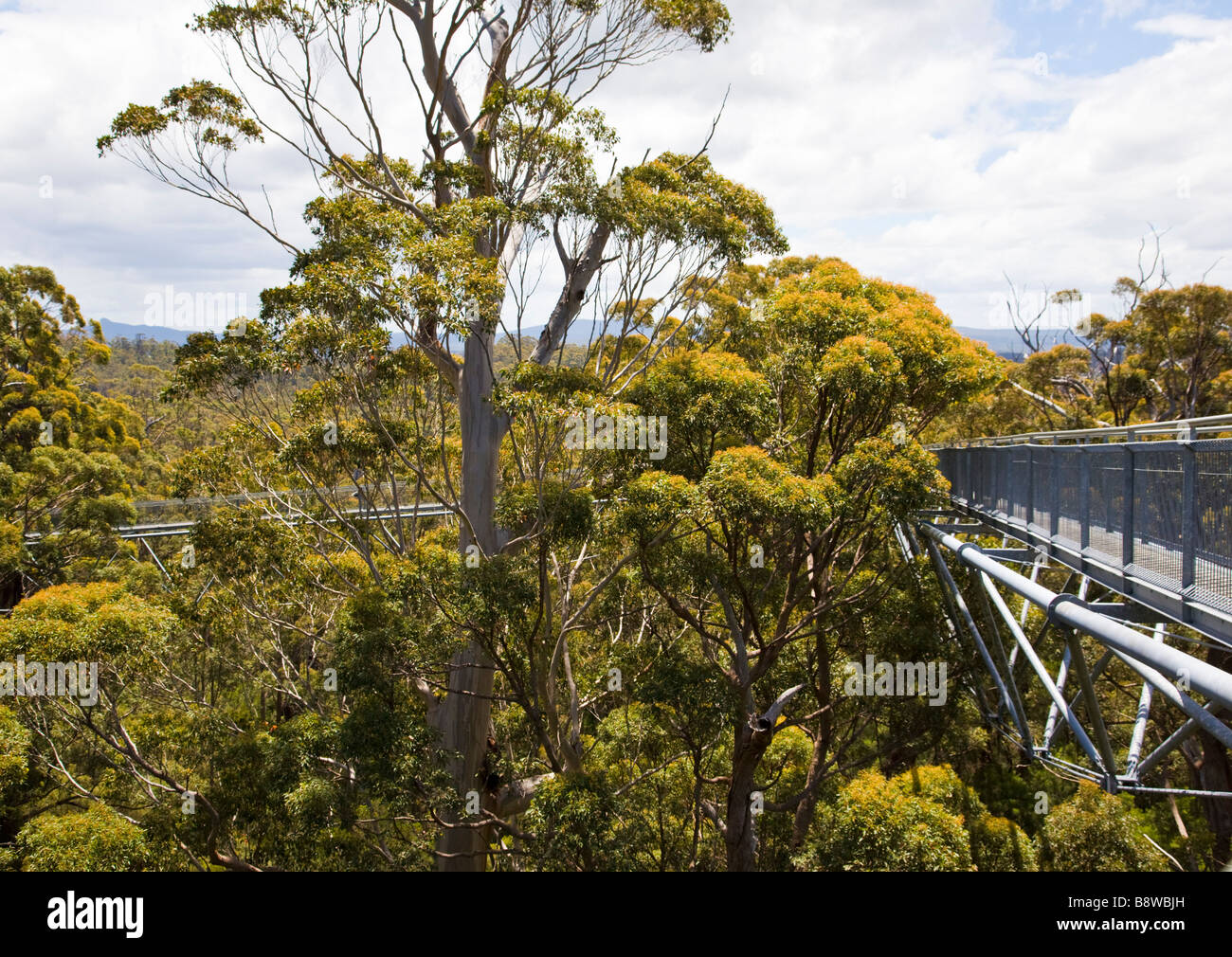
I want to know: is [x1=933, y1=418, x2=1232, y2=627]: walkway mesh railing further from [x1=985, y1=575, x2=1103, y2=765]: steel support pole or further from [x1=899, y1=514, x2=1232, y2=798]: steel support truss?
[x1=985, y1=575, x2=1103, y2=765]: steel support pole

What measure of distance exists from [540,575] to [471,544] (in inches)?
80.7

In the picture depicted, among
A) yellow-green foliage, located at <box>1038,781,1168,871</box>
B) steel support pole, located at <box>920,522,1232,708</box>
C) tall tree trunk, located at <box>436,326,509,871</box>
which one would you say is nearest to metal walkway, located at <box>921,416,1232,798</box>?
steel support pole, located at <box>920,522,1232,708</box>

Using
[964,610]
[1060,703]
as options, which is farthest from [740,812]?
[1060,703]

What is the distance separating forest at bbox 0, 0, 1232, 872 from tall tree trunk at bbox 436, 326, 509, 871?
0.05 metres

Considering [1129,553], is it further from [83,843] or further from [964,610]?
[83,843]

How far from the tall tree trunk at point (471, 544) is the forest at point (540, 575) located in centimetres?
5

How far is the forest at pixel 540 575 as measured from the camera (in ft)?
26.8

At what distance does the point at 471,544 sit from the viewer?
10562mm

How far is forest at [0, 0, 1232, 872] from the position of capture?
26.8 feet

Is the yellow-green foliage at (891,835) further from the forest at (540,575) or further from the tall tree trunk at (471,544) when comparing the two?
the tall tree trunk at (471,544)

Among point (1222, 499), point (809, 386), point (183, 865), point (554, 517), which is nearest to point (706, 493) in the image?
point (554, 517)
